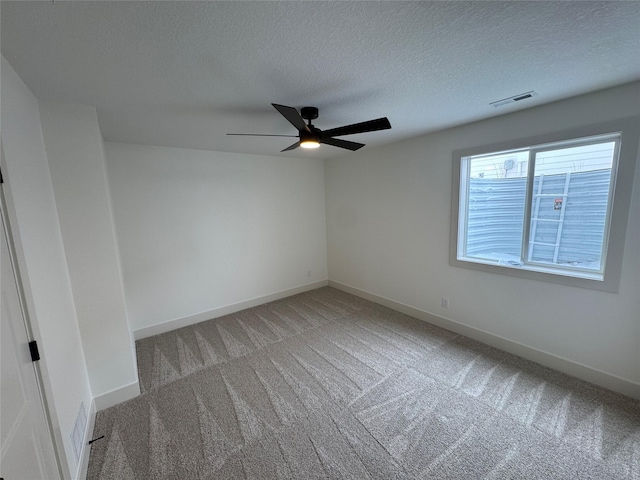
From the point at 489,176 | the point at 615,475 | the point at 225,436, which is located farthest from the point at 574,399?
the point at 225,436

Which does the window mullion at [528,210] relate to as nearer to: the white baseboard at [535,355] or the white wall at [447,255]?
the white wall at [447,255]

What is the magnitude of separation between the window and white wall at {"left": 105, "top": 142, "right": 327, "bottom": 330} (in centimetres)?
257

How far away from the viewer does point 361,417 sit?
1964 mm

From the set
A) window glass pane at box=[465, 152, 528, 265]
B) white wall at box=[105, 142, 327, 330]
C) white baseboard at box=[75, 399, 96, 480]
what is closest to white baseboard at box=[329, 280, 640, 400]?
window glass pane at box=[465, 152, 528, 265]

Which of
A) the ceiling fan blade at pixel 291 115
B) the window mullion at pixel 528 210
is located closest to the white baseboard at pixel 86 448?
the ceiling fan blade at pixel 291 115

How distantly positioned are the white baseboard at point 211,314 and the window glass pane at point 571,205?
11.2 feet

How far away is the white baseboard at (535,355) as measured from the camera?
2105 millimetres

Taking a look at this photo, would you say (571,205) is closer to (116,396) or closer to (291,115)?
(291,115)

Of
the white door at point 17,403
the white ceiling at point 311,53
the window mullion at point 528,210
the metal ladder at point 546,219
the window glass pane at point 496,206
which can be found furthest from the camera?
the window glass pane at point 496,206

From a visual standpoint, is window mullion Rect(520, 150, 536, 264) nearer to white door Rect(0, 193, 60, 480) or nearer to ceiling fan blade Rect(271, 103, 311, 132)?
ceiling fan blade Rect(271, 103, 311, 132)

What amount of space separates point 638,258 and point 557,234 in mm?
540

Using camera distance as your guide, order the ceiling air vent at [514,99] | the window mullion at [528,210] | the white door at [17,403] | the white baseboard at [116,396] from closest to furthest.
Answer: the white door at [17,403] → the ceiling air vent at [514,99] → the white baseboard at [116,396] → the window mullion at [528,210]

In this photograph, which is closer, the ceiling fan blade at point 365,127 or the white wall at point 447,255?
the ceiling fan blade at point 365,127

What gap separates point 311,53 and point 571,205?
261cm
